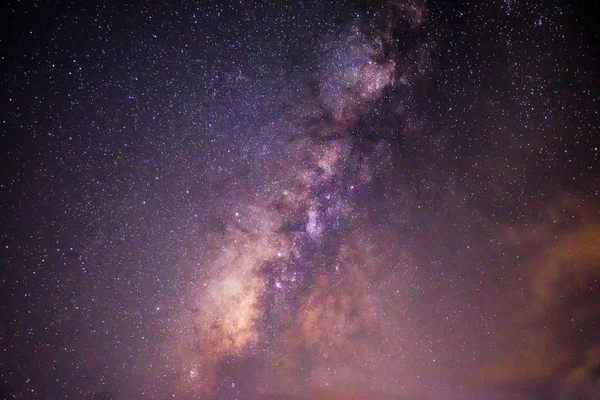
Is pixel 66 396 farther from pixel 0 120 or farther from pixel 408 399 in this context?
pixel 408 399

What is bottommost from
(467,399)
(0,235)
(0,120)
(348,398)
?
(467,399)

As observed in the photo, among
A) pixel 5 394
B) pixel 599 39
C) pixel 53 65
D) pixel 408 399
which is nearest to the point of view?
pixel 53 65

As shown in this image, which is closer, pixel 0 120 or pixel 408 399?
pixel 0 120

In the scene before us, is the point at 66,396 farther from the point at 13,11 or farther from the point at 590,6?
the point at 590,6

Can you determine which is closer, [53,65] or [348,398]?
[53,65]

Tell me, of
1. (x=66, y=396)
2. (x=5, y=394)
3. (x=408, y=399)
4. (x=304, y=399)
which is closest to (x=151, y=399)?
(x=66, y=396)

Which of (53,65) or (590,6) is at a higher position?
(53,65)

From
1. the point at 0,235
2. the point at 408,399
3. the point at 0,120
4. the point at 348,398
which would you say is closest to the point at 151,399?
the point at 0,235

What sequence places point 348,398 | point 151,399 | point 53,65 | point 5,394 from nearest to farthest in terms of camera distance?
point 53,65 < point 5,394 < point 151,399 < point 348,398

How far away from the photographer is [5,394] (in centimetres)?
498

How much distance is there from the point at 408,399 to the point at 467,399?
40199mm

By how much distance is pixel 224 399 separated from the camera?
312 inches

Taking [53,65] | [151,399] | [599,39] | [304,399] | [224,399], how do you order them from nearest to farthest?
1. [53,65]
2. [599,39]
3. [151,399]
4. [224,399]
5. [304,399]

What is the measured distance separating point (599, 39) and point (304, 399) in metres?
52.4
